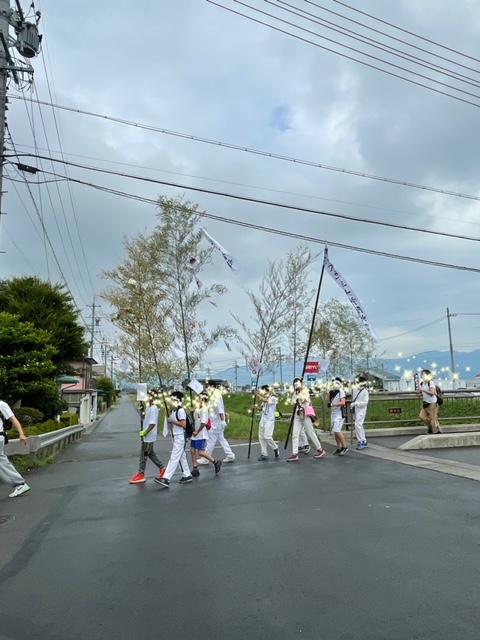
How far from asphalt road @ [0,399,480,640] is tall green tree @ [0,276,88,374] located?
1172 cm

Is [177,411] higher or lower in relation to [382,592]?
higher

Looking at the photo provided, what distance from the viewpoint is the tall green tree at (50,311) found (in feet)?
60.6

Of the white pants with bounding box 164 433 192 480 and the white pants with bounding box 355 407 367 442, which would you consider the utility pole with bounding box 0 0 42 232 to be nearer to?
the white pants with bounding box 164 433 192 480

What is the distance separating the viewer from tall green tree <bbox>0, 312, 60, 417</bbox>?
1371 cm

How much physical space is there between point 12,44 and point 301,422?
11.0m

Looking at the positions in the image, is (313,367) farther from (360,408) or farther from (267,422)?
(267,422)

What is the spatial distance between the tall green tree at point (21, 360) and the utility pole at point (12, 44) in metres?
4.53

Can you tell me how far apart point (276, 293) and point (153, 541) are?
1145cm

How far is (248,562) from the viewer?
4379 millimetres

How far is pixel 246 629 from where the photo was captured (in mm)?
3209

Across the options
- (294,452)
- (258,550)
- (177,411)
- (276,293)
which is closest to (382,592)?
(258,550)

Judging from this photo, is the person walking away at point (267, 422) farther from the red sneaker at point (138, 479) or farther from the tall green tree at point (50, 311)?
the tall green tree at point (50, 311)

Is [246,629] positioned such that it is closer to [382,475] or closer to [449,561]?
[449,561]

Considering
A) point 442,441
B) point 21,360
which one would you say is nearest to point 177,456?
point 442,441
